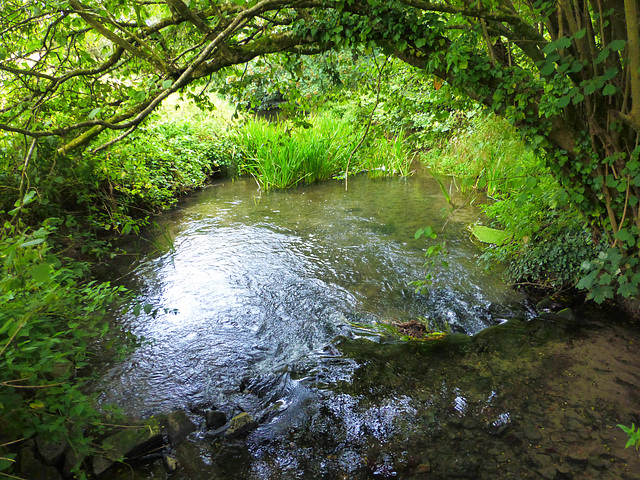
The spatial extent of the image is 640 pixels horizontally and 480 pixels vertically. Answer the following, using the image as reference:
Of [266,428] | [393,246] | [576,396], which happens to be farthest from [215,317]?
[576,396]

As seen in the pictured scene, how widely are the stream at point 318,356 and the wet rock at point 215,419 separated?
0.05 meters

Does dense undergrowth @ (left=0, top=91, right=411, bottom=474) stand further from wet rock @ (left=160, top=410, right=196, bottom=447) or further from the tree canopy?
the tree canopy

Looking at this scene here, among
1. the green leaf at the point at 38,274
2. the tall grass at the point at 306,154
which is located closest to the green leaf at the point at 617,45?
the green leaf at the point at 38,274

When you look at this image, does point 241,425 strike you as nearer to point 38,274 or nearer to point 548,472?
point 38,274

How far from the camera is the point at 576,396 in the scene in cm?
220

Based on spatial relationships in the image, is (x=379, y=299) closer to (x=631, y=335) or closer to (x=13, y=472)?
(x=631, y=335)

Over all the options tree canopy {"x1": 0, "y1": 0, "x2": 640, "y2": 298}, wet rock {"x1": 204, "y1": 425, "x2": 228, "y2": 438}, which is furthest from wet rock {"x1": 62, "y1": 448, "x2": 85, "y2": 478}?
tree canopy {"x1": 0, "y1": 0, "x2": 640, "y2": 298}

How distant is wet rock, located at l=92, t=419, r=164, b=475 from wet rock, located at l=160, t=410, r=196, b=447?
0.05 meters

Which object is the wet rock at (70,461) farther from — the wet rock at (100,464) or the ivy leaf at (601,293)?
the ivy leaf at (601,293)

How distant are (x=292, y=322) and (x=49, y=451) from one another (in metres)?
1.87

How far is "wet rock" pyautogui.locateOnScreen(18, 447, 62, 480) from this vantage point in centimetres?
159

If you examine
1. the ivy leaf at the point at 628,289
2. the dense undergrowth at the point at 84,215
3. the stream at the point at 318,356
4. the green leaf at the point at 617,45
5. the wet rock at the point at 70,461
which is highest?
the green leaf at the point at 617,45

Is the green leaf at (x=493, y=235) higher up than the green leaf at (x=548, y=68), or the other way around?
the green leaf at (x=548, y=68)

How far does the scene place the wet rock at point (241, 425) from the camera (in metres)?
2.07
